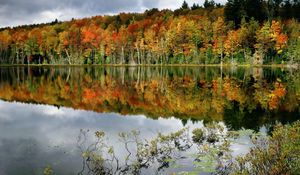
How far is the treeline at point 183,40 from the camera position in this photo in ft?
296

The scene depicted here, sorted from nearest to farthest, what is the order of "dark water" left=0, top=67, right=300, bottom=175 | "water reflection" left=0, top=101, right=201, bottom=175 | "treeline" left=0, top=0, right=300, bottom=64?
1. "water reflection" left=0, top=101, right=201, bottom=175
2. "dark water" left=0, top=67, right=300, bottom=175
3. "treeline" left=0, top=0, right=300, bottom=64

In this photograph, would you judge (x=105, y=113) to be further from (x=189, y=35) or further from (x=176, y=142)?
(x=189, y=35)

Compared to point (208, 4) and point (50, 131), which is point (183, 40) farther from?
point (50, 131)

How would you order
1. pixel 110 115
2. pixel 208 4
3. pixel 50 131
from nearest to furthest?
pixel 50 131, pixel 110 115, pixel 208 4

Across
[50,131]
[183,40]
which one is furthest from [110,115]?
[183,40]

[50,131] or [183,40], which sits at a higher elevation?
[183,40]

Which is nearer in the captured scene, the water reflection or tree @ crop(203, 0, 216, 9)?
the water reflection

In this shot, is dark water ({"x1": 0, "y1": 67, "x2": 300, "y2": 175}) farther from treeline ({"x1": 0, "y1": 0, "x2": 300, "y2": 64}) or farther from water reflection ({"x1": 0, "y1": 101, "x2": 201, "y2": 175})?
treeline ({"x1": 0, "y1": 0, "x2": 300, "y2": 64})

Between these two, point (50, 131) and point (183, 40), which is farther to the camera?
point (183, 40)

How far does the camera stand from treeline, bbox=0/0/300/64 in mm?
90188

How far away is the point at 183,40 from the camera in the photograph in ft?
346

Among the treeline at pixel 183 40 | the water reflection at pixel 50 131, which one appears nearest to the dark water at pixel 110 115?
the water reflection at pixel 50 131

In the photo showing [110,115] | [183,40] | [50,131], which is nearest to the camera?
[50,131]

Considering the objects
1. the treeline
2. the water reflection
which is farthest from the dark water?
the treeline
